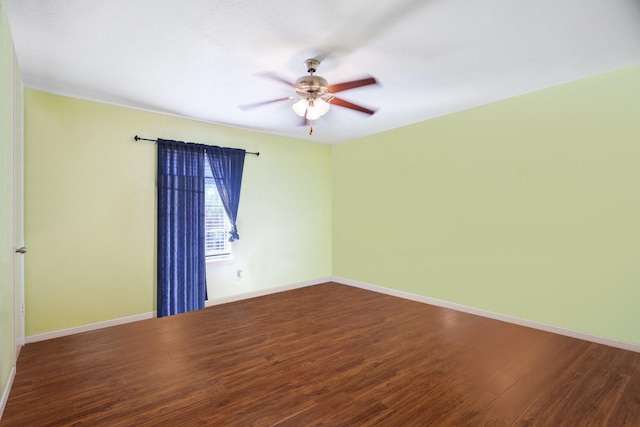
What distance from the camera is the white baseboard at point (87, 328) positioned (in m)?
3.08

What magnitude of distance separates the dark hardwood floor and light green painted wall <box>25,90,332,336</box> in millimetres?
410

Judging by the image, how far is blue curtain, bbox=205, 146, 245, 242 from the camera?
4270 mm

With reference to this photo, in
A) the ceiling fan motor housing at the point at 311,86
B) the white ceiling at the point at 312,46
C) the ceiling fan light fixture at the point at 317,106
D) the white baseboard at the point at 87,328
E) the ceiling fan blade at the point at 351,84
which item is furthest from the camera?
the white baseboard at the point at 87,328

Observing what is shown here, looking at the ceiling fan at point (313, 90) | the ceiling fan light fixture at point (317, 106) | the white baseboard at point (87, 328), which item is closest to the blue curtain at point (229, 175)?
the white baseboard at point (87, 328)

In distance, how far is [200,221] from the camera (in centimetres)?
409

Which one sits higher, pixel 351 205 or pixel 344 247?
pixel 351 205

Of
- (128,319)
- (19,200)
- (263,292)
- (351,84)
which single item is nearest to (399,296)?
(263,292)

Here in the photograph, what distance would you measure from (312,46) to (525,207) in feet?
9.40

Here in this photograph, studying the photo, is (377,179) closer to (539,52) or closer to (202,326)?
(539,52)

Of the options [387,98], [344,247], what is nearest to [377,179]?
[344,247]

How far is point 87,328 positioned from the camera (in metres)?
3.34

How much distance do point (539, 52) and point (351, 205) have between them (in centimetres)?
347

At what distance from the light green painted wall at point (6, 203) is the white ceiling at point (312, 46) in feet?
0.80

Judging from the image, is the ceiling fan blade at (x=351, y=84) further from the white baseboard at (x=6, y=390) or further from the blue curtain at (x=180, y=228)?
the white baseboard at (x=6, y=390)
